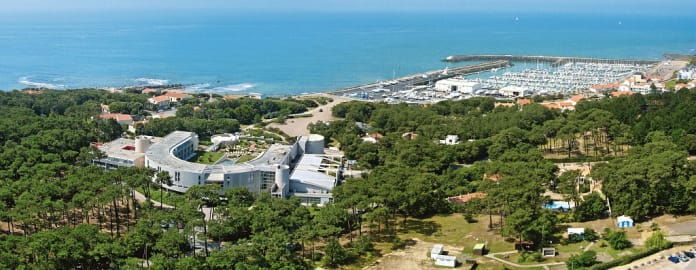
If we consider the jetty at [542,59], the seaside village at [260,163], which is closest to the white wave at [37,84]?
the seaside village at [260,163]

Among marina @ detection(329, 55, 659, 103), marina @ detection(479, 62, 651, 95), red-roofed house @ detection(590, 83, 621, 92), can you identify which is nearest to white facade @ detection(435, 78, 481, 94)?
marina @ detection(329, 55, 659, 103)

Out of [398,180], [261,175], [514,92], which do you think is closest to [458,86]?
[514,92]

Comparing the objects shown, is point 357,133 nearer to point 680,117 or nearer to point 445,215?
point 445,215

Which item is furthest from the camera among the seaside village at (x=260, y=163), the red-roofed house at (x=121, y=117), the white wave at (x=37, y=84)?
the white wave at (x=37, y=84)

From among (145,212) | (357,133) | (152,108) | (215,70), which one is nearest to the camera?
(145,212)

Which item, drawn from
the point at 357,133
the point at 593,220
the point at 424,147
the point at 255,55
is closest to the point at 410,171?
the point at 424,147

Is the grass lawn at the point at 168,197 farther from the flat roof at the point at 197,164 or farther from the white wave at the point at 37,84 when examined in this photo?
Result: the white wave at the point at 37,84

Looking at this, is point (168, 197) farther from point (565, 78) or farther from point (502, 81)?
point (565, 78)
